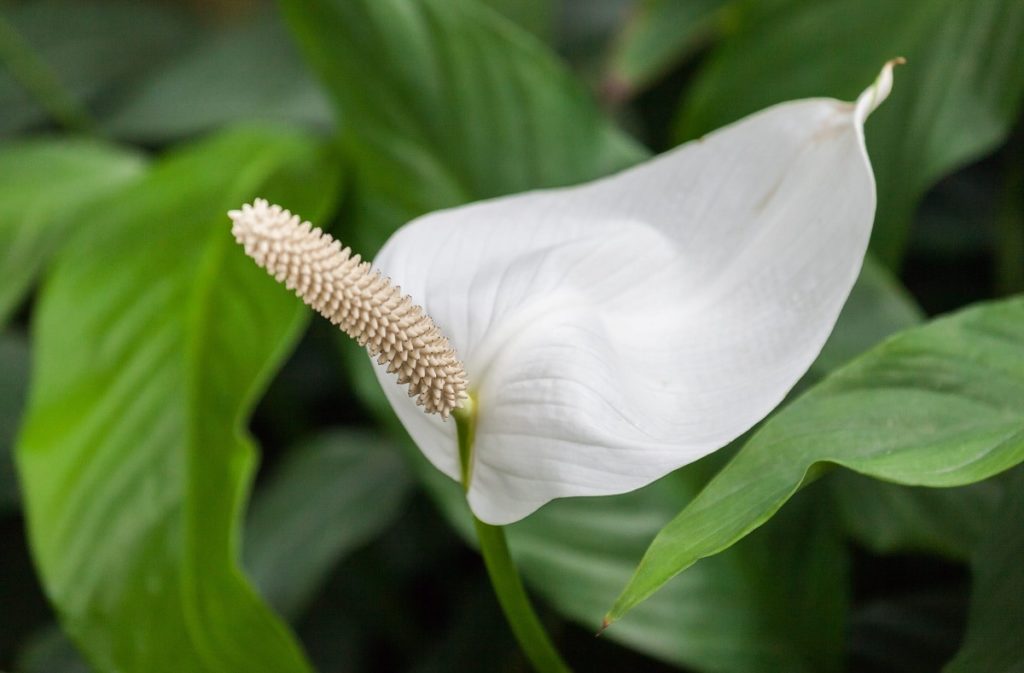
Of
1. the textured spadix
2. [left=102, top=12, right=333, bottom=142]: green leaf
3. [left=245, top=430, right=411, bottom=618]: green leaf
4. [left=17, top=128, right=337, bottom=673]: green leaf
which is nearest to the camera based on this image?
the textured spadix

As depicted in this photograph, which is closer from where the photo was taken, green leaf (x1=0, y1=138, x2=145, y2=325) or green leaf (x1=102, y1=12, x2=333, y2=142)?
green leaf (x1=0, y1=138, x2=145, y2=325)

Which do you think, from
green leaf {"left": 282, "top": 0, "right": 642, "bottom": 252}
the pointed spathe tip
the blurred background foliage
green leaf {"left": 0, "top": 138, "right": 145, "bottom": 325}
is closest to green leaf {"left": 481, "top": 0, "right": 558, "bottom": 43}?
the blurred background foliage

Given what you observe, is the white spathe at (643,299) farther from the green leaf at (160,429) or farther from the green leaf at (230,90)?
the green leaf at (230,90)

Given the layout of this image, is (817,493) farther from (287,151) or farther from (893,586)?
(287,151)

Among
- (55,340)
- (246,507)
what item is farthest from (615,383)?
(246,507)

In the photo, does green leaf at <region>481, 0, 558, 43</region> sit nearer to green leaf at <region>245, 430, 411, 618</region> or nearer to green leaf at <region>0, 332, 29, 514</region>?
green leaf at <region>245, 430, 411, 618</region>

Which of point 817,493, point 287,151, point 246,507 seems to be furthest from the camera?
point 246,507

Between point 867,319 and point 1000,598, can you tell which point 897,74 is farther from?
point 1000,598
